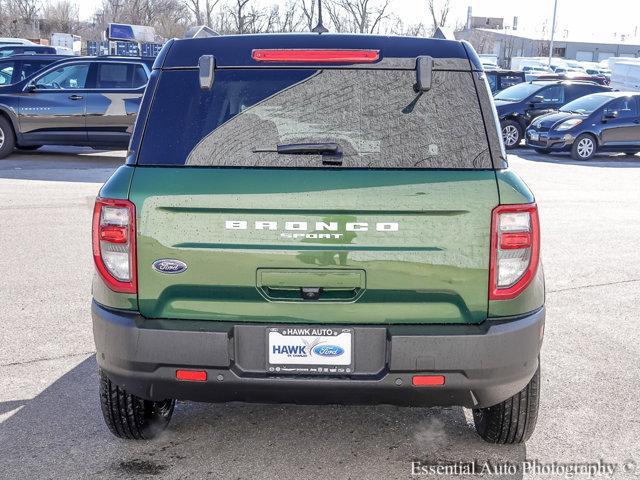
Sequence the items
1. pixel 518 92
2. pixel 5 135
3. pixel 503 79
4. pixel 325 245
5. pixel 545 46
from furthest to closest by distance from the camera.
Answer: pixel 545 46, pixel 503 79, pixel 518 92, pixel 5 135, pixel 325 245

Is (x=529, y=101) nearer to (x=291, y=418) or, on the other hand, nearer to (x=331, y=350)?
(x=291, y=418)

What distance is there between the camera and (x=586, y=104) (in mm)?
18578

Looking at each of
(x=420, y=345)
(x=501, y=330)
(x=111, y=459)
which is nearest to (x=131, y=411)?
(x=111, y=459)

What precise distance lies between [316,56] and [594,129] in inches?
631

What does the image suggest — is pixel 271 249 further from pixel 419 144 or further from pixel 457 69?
pixel 457 69

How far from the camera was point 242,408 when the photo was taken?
4.21m

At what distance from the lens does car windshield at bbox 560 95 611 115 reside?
1818 cm

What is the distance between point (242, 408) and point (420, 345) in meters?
1.52

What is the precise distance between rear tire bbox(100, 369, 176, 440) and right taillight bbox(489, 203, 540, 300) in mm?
1735

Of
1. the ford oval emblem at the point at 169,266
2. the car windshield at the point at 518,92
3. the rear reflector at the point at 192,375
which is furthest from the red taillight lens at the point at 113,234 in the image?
the car windshield at the point at 518,92

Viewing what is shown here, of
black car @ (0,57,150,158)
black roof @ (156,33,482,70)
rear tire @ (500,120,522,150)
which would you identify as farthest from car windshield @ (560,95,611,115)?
black roof @ (156,33,482,70)

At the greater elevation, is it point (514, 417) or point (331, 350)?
point (331, 350)

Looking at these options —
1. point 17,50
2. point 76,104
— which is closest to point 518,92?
point 76,104

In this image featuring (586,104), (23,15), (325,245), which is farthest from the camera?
(23,15)
